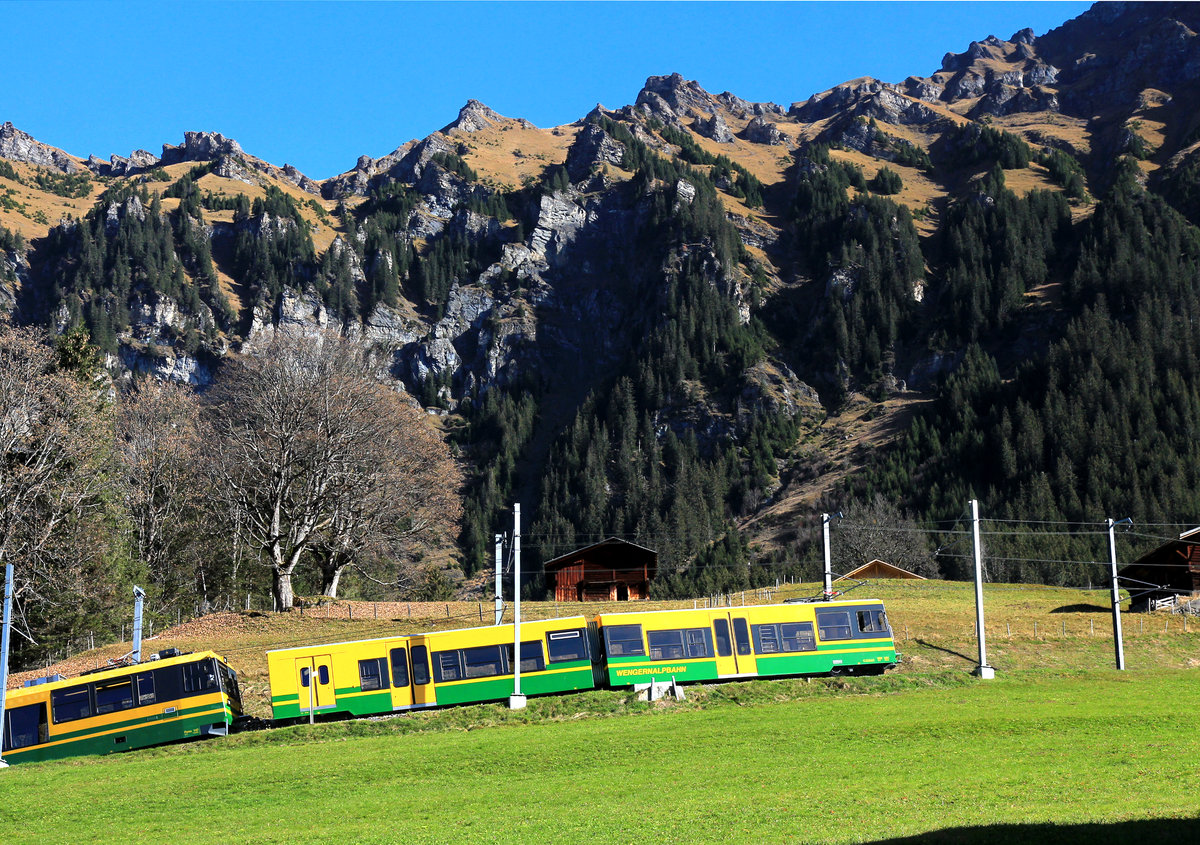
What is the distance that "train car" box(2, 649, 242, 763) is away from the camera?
36.2 meters

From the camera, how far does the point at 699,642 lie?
4028 cm

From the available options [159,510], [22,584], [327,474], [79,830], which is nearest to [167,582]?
[159,510]

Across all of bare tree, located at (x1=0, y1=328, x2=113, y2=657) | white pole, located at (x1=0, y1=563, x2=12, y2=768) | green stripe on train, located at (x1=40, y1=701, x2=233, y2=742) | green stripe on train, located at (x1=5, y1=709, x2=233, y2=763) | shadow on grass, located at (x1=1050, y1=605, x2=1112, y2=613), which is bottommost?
shadow on grass, located at (x1=1050, y1=605, x2=1112, y2=613)

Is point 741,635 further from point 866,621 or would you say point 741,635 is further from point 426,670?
point 426,670

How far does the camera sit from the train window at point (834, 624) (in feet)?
135

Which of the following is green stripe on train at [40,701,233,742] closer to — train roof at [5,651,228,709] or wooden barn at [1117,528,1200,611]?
train roof at [5,651,228,709]

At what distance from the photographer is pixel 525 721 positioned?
3556 centimetres

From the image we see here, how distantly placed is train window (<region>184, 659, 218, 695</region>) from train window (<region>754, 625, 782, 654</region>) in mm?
21314

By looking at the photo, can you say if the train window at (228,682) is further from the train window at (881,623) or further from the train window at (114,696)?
the train window at (881,623)

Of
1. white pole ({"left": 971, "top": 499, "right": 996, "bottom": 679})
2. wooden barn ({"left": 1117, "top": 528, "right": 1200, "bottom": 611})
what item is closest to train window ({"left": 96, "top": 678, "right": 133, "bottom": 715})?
white pole ({"left": 971, "top": 499, "right": 996, "bottom": 679})

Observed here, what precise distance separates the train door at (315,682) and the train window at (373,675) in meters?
1.16

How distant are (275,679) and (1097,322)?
18407 cm

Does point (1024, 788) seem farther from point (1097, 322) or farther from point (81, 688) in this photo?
point (1097, 322)

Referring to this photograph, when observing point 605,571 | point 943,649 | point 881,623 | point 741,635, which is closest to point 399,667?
point 741,635
